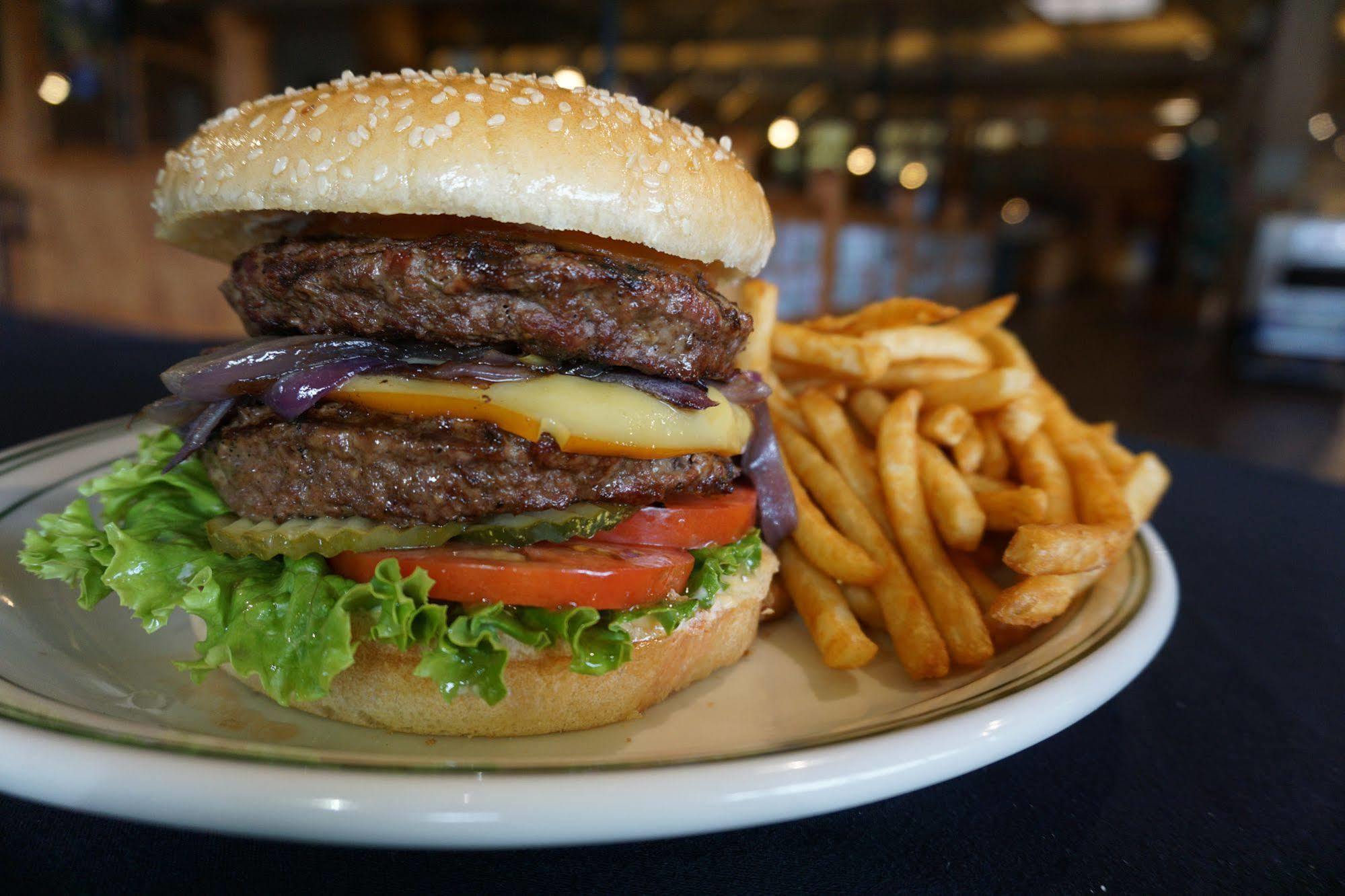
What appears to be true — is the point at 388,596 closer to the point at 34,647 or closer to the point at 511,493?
the point at 511,493

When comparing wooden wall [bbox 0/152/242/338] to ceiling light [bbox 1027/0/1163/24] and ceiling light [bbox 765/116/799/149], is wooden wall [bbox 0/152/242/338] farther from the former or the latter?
ceiling light [bbox 1027/0/1163/24]

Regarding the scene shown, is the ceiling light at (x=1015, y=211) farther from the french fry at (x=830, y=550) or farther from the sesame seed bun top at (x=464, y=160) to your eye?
the sesame seed bun top at (x=464, y=160)

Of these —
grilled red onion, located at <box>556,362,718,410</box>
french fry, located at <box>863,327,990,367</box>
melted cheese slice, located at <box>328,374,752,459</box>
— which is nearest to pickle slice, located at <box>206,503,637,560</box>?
melted cheese slice, located at <box>328,374,752,459</box>

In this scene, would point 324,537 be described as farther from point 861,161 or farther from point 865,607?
point 861,161

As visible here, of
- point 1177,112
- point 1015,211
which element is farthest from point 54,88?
point 1177,112

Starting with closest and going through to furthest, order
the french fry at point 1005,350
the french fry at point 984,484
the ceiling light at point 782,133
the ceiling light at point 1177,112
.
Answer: the french fry at point 984,484 → the french fry at point 1005,350 → the ceiling light at point 782,133 → the ceiling light at point 1177,112

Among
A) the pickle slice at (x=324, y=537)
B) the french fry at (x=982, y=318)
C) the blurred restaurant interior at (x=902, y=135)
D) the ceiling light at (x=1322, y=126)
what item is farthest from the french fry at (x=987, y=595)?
the ceiling light at (x=1322, y=126)
